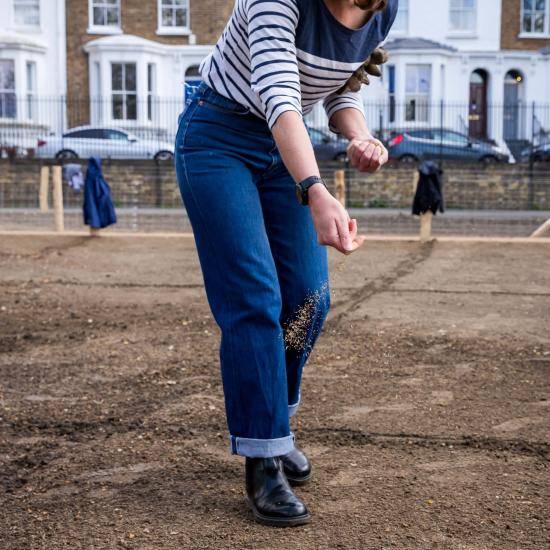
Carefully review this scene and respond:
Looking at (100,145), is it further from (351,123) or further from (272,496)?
(272,496)

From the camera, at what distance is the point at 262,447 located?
2.68m

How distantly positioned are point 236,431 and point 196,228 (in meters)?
0.63

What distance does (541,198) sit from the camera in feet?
62.6

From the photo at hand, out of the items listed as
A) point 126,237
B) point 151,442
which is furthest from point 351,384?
point 126,237

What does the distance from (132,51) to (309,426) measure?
29.0 metres

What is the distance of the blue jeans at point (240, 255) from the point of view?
2.64m

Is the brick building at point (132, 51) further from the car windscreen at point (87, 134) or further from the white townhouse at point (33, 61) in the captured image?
the car windscreen at point (87, 134)

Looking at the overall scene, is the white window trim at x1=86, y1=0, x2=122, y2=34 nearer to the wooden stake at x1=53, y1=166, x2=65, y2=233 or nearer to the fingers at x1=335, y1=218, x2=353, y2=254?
the wooden stake at x1=53, y1=166, x2=65, y2=233

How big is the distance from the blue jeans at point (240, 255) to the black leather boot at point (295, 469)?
0.81 ft

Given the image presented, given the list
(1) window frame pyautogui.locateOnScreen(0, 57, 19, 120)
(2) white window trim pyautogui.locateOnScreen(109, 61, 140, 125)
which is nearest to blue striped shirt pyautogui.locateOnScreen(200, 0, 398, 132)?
(2) white window trim pyautogui.locateOnScreen(109, 61, 140, 125)

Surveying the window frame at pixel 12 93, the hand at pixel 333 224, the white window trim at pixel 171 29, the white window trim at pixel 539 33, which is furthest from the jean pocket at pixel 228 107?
the white window trim at pixel 539 33

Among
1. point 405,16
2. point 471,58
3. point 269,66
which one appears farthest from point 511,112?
point 269,66

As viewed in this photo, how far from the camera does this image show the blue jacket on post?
11.6 meters

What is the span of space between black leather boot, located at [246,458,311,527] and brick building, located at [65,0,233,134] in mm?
29018
